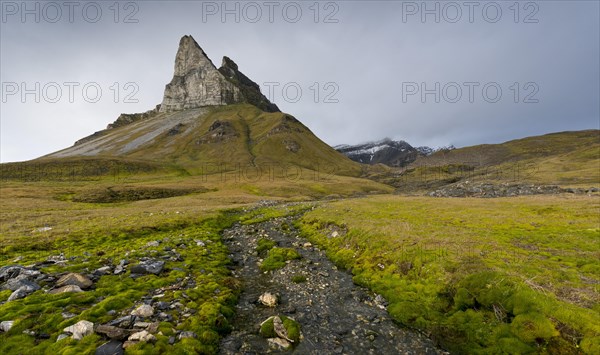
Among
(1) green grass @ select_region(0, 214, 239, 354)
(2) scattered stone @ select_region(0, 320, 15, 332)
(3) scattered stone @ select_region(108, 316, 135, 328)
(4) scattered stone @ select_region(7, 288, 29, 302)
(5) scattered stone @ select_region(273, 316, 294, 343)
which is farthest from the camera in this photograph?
(4) scattered stone @ select_region(7, 288, 29, 302)

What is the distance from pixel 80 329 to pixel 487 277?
20.5 m

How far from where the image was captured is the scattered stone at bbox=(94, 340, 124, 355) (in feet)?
36.0

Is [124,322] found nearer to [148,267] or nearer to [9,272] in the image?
[148,267]

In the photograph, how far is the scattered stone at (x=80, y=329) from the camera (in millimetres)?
11787

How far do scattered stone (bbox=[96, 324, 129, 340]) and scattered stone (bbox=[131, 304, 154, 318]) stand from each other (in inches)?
57.4

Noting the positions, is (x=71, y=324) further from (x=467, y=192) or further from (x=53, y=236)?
(x=467, y=192)

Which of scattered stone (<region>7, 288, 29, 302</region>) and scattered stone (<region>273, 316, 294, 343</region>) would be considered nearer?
scattered stone (<region>273, 316, 294, 343</region>)

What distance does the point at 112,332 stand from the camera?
1196 cm

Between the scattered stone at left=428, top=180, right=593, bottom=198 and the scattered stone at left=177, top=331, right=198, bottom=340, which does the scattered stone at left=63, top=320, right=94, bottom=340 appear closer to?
the scattered stone at left=177, top=331, right=198, bottom=340

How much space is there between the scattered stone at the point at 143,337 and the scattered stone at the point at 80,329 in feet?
5.79

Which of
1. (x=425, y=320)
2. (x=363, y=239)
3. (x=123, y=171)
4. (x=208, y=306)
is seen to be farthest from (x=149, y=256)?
(x=123, y=171)

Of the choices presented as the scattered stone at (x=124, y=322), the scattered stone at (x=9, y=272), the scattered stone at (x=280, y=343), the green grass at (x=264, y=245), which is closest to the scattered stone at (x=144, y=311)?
the scattered stone at (x=124, y=322)

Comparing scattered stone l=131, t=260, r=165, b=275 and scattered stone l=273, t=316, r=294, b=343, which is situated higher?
scattered stone l=131, t=260, r=165, b=275

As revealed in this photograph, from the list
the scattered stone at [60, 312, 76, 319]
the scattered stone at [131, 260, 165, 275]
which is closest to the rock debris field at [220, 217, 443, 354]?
the scattered stone at [131, 260, 165, 275]
